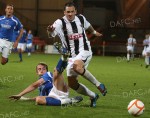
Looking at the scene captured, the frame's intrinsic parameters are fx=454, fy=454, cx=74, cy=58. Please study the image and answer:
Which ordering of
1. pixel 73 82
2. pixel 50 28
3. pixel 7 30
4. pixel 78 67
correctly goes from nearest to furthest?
Answer: pixel 50 28 → pixel 78 67 → pixel 73 82 → pixel 7 30

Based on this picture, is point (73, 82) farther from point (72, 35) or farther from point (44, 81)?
point (72, 35)

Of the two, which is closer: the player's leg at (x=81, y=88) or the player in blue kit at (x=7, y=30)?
the player's leg at (x=81, y=88)

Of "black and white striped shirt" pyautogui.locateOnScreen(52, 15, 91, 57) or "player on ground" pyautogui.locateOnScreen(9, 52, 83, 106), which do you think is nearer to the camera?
"player on ground" pyautogui.locateOnScreen(9, 52, 83, 106)

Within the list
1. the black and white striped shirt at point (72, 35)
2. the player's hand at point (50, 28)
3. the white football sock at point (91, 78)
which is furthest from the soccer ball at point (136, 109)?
the player's hand at point (50, 28)

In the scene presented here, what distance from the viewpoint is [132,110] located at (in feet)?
26.3

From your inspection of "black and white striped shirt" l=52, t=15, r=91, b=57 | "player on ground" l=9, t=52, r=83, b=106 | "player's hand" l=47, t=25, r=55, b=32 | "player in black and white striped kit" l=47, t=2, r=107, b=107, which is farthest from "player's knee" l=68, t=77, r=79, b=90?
"player's hand" l=47, t=25, r=55, b=32

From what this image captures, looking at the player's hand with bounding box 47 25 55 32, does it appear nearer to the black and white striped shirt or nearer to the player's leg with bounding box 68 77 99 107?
the black and white striped shirt

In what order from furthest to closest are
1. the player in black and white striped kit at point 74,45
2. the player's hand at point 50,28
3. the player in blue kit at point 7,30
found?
the player in blue kit at point 7,30
the player in black and white striped kit at point 74,45
the player's hand at point 50,28

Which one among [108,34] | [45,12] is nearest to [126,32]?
[108,34]

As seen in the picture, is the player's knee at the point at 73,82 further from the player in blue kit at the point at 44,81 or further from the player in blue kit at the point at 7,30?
the player in blue kit at the point at 7,30

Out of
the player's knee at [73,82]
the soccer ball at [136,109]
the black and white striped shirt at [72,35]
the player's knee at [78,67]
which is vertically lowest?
the soccer ball at [136,109]

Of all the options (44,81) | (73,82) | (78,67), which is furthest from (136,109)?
(44,81)

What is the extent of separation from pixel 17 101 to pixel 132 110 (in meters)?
2.92

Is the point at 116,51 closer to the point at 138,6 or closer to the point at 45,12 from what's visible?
the point at 138,6
